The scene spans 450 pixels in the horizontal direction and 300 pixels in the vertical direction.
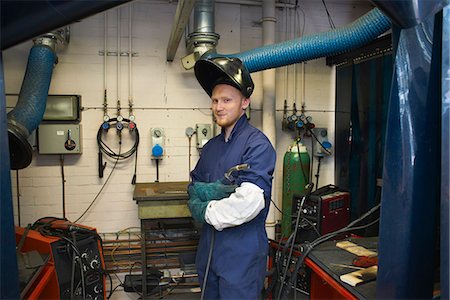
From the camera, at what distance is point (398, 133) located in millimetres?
959

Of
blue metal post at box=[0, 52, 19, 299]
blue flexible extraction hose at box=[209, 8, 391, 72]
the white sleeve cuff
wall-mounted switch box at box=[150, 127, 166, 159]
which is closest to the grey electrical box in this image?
wall-mounted switch box at box=[150, 127, 166, 159]

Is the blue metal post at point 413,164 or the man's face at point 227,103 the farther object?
the man's face at point 227,103

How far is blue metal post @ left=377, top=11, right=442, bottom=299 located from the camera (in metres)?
0.93

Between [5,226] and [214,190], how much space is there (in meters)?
0.98

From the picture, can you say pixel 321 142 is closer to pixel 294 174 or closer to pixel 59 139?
pixel 294 174

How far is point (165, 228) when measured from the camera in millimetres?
2816

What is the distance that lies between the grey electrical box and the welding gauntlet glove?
1617mm

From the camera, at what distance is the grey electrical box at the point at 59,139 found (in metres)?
2.78

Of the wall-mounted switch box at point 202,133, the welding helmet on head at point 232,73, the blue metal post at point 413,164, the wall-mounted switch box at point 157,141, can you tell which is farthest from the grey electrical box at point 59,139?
the blue metal post at point 413,164

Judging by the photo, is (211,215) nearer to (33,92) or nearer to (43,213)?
(33,92)

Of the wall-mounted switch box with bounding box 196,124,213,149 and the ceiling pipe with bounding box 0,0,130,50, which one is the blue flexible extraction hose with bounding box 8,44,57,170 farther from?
the ceiling pipe with bounding box 0,0,130,50

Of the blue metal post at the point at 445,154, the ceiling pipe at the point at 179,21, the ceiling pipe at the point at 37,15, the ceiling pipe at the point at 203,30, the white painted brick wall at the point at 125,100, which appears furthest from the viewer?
the white painted brick wall at the point at 125,100

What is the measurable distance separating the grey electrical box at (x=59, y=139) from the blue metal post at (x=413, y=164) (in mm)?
2552

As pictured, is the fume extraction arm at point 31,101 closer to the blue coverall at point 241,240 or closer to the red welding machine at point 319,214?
the blue coverall at point 241,240
